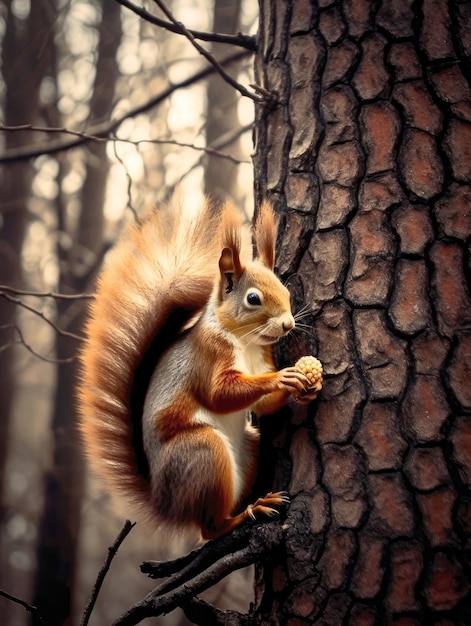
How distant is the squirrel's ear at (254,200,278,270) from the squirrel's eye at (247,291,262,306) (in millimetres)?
81

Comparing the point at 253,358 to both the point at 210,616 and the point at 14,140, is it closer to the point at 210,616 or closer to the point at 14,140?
the point at 210,616

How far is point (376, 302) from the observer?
116cm

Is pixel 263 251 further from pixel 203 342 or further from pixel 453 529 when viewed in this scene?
pixel 453 529

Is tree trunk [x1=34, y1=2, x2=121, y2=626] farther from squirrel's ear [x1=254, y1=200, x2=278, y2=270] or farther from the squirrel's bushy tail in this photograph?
squirrel's ear [x1=254, y1=200, x2=278, y2=270]

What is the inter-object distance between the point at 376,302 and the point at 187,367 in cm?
42

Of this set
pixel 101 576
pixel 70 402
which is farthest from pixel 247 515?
pixel 70 402

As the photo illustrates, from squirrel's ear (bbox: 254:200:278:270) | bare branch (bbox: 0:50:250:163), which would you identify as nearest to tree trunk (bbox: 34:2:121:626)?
bare branch (bbox: 0:50:250:163)

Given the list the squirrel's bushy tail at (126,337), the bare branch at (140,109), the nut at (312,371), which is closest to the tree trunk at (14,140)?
the bare branch at (140,109)

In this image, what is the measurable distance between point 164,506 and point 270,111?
889 mm

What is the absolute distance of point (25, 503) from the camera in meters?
4.54

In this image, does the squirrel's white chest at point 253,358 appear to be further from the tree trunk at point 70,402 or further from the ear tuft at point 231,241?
the tree trunk at point 70,402

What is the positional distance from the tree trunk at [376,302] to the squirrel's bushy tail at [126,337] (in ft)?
0.86

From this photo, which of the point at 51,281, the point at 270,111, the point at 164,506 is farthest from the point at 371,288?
the point at 51,281

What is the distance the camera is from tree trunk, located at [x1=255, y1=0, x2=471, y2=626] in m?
1.04
